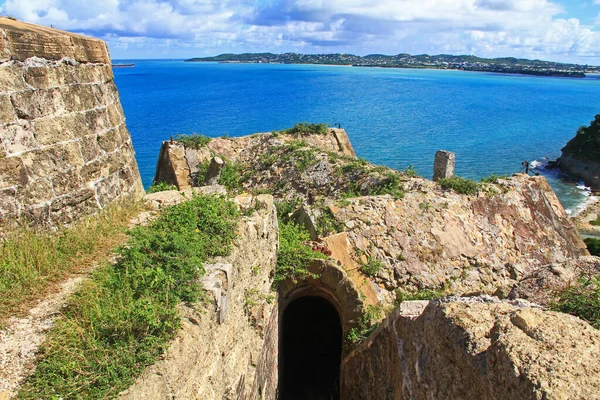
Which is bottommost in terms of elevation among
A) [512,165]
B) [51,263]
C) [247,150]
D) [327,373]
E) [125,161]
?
[512,165]

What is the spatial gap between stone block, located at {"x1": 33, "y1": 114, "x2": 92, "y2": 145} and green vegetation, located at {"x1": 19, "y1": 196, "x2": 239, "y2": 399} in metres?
1.38

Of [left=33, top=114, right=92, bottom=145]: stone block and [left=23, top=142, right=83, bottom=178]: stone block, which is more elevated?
[left=33, top=114, right=92, bottom=145]: stone block

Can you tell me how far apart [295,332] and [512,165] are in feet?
135

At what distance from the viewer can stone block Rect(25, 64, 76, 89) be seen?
4.39 metres

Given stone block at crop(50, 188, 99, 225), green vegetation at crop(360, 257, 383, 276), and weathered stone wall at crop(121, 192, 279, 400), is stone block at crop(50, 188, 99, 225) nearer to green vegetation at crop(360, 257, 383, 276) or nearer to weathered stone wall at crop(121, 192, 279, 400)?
weathered stone wall at crop(121, 192, 279, 400)

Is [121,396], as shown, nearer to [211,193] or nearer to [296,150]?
[211,193]

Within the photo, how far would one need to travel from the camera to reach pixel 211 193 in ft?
23.2

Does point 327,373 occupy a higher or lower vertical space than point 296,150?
lower

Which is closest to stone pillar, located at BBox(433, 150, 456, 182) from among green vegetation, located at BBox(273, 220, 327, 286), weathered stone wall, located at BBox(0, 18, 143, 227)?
green vegetation, located at BBox(273, 220, 327, 286)

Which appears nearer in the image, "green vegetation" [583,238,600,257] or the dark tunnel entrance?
the dark tunnel entrance

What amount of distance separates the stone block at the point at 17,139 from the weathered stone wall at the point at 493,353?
5.05 meters

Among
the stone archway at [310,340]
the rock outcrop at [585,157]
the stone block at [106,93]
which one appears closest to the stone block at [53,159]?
the stone block at [106,93]

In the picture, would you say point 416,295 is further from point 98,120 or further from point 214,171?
point 214,171

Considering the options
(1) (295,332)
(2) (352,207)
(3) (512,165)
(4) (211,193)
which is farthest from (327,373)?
(3) (512,165)
